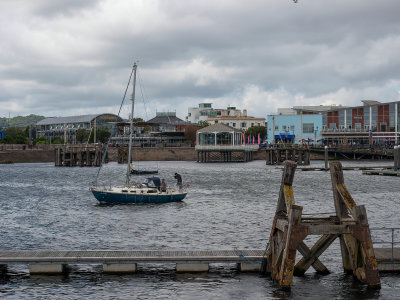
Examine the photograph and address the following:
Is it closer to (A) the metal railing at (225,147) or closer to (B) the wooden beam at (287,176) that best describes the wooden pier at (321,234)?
(B) the wooden beam at (287,176)

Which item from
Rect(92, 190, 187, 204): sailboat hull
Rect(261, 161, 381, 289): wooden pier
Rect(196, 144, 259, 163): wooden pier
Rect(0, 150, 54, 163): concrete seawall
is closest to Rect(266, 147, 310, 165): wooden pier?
Rect(196, 144, 259, 163): wooden pier

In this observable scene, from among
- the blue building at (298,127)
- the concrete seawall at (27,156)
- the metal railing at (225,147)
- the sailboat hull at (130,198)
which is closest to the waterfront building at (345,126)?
the blue building at (298,127)

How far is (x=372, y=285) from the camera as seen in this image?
879 inches

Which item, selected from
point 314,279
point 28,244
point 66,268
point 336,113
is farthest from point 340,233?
point 336,113

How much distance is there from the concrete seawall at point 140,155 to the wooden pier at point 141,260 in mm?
151275

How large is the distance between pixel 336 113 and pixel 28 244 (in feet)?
473

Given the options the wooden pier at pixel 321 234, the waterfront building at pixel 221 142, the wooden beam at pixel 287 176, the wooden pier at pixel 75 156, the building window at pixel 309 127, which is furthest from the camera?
the building window at pixel 309 127

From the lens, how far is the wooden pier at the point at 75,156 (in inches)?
5605

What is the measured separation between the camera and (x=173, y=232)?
39.3m

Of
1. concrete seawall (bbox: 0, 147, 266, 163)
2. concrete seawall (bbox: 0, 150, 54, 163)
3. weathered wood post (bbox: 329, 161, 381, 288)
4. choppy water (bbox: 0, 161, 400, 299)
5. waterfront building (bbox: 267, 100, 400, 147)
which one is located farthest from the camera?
concrete seawall (bbox: 0, 147, 266, 163)

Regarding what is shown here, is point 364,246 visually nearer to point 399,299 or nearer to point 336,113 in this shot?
point 399,299

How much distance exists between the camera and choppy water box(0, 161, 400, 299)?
76.7 ft

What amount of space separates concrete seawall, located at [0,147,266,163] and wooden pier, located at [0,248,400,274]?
496ft

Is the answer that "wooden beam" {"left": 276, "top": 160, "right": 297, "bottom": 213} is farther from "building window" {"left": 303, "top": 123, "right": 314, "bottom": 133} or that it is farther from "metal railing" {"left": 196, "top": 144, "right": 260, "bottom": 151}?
"building window" {"left": 303, "top": 123, "right": 314, "bottom": 133}
